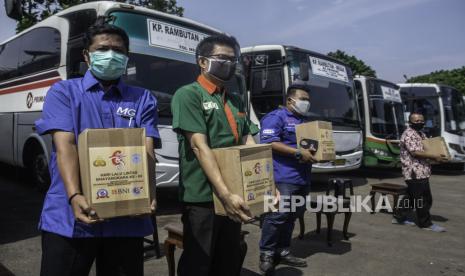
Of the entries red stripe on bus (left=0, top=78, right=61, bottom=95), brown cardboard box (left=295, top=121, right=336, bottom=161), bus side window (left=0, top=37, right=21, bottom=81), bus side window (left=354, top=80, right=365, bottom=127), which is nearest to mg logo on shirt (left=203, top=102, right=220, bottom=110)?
brown cardboard box (left=295, top=121, right=336, bottom=161)

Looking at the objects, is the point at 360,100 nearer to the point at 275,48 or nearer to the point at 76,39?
the point at 275,48

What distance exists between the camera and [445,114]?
14.0 meters

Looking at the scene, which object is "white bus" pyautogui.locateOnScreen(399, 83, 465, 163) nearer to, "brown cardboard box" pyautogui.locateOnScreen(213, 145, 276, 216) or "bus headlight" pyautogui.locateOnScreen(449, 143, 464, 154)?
"bus headlight" pyautogui.locateOnScreen(449, 143, 464, 154)

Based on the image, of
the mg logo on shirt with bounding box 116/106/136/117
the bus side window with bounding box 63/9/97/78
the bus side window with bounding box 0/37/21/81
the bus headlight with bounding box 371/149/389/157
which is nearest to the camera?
the mg logo on shirt with bounding box 116/106/136/117

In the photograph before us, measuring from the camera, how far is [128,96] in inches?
86.7

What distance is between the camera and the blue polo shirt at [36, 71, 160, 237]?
1984 mm

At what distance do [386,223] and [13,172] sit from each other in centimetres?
878

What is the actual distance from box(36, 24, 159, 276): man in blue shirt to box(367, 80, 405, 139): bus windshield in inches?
419

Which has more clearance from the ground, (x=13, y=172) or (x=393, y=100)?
(x=393, y=100)

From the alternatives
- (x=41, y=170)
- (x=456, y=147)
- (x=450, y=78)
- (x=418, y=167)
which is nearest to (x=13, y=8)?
(x=41, y=170)

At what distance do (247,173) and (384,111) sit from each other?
10.7 metres

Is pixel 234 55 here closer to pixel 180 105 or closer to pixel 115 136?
pixel 180 105

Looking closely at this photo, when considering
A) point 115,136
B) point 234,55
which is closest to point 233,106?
point 234,55

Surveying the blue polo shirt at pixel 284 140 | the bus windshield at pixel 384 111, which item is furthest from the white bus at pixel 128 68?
the bus windshield at pixel 384 111
